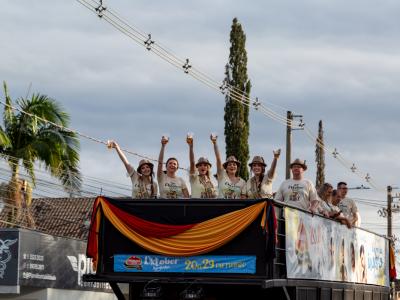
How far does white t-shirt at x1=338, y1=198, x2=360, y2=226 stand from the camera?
63.7 feet

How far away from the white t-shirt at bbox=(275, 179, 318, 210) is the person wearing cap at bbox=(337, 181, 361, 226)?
2909mm

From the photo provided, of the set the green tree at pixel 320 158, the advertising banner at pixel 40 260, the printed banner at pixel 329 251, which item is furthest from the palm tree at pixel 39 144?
the green tree at pixel 320 158

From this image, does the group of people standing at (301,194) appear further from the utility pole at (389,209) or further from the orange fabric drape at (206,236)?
the utility pole at (389,209)

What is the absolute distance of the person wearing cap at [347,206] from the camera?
63.2 feet

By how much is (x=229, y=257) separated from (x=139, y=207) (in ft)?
5.00

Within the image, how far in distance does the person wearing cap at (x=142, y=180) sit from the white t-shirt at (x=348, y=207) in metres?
4.54

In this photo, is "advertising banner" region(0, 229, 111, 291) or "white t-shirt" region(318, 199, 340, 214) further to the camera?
"advertising banner" region(0, 229, 111, 291)

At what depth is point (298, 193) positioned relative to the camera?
643 inches

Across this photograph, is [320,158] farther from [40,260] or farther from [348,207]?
[348,207]

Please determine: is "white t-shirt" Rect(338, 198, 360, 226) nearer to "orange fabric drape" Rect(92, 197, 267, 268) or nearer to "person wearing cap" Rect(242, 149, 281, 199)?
"person wearing cap" Rect(242, 149, 281, 199)

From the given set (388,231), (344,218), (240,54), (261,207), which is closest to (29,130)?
(344,218)

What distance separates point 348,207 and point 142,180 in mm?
4843

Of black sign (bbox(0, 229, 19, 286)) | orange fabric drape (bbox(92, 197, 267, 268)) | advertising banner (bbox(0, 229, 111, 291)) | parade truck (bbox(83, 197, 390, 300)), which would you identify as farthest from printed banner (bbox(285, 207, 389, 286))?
black sign (bbox(0, 229, 19, 286))

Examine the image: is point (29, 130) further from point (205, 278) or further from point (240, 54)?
point (240, 54)
